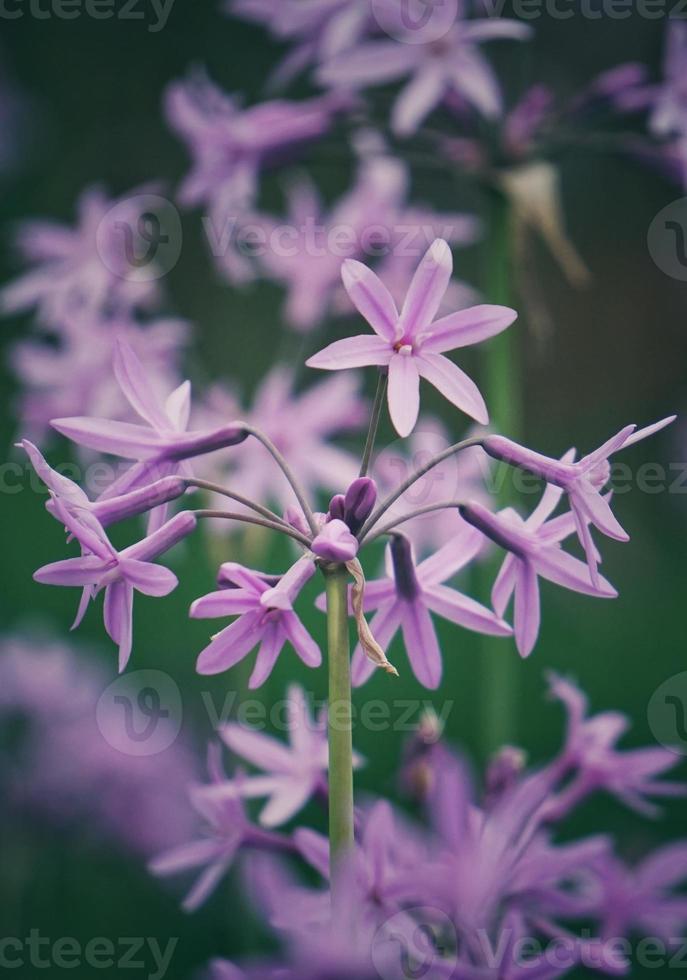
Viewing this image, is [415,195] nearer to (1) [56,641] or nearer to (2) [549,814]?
(1) [56,641]

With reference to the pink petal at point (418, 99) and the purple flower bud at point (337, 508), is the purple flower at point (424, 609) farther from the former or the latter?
the pink petal at point (418, 99)

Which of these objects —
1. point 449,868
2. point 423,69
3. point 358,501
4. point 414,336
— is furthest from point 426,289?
point 423,69

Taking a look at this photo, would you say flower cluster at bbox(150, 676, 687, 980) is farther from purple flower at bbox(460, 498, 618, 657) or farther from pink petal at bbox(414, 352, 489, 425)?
pink petal at bbox(414, 352, 489, 425)

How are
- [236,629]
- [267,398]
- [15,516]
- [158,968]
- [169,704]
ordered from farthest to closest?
[15,516]
[169,704]
[267,398]
[158,968]
[236,629]

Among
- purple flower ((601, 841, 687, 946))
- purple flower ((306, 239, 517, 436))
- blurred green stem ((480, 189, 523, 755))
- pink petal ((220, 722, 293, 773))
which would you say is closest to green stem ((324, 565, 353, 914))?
purple flower ((306, 239, 517, 436))

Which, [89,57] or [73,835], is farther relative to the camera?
[89,57]

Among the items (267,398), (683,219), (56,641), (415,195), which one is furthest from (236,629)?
(415,195)

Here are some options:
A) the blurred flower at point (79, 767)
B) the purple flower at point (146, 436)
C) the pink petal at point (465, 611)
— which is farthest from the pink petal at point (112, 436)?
the blurred flower at point (79, 767)
